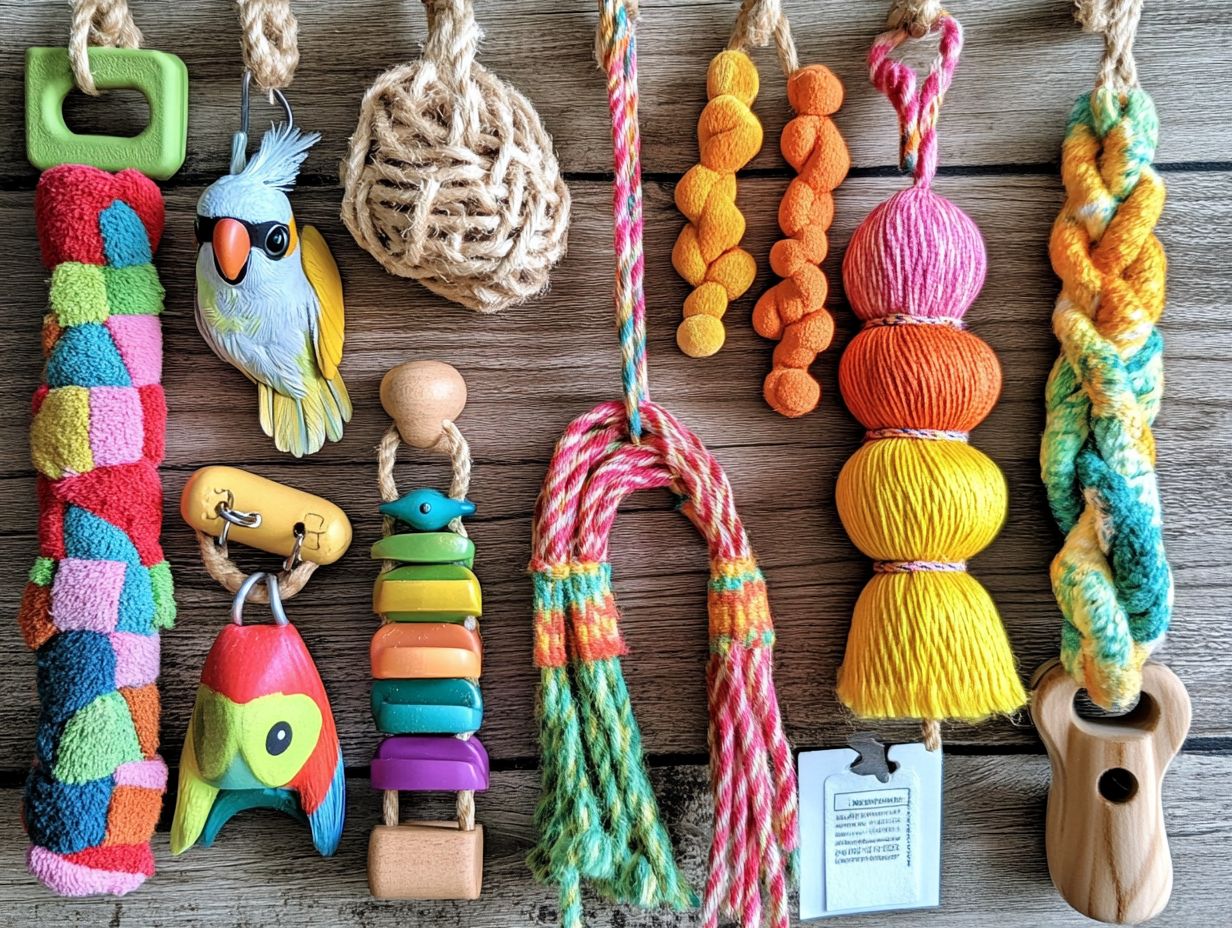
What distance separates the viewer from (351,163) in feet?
2.34

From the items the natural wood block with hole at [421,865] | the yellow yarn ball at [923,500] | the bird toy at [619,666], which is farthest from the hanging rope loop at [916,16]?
the natural wood block with hole at [421,865]

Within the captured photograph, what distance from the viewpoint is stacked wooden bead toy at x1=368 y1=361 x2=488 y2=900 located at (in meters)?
0.73

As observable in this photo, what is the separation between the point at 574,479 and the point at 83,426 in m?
0.41

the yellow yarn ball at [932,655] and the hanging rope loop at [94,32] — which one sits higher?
the hanging rope loop at [94,32]

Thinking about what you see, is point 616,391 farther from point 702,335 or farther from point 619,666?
point 619,666

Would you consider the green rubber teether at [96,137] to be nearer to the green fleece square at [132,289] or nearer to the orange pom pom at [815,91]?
the green fleece square at [132,289]

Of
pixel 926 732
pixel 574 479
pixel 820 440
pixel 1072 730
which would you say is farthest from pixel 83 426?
pixel 1072 730

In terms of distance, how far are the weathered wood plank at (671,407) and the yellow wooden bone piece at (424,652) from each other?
0.05 meters

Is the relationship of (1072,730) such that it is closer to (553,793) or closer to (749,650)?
(749,650)

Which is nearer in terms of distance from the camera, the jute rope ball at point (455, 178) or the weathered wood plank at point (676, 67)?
the jute rope ball at point (455, 178)

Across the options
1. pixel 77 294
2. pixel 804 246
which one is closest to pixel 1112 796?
pixel 804 246

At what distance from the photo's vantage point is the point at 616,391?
787 mm

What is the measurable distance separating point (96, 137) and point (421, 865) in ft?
2.26

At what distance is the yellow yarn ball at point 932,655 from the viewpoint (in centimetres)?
70
